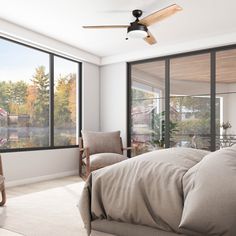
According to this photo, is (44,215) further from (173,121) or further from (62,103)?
(173,121)

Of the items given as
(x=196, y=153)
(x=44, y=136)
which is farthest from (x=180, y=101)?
(x=196, y=153)

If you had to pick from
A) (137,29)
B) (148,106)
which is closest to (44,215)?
(137,29)

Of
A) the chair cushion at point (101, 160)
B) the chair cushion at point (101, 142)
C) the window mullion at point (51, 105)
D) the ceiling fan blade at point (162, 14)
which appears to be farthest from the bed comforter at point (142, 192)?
the window mullion at point (51, 105)

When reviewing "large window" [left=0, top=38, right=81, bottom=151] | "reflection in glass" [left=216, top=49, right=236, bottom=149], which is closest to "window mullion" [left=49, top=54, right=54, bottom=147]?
"large window" [left=0, top=38, right=81, bottom=151]

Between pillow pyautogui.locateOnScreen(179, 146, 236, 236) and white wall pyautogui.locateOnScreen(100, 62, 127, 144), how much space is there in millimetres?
4448

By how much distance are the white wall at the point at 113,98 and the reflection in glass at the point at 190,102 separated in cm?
101

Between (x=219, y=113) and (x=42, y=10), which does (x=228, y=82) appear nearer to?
(x=219, y=113)

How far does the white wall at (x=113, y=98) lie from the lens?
576 centimetres

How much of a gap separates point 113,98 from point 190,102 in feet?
5.30

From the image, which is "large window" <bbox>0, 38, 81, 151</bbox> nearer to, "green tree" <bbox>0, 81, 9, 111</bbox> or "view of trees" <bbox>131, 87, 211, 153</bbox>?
"green tree" <bbox>0, 81, 9, 111</bbox>

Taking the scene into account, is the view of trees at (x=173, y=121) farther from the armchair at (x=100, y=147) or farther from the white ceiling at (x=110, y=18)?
the white ceiling at (x=110, y=18)

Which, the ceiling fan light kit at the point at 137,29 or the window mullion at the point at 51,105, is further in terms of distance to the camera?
the window mullion at the point at 51,105

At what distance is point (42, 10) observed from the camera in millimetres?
3686

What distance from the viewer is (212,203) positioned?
1183 mm
